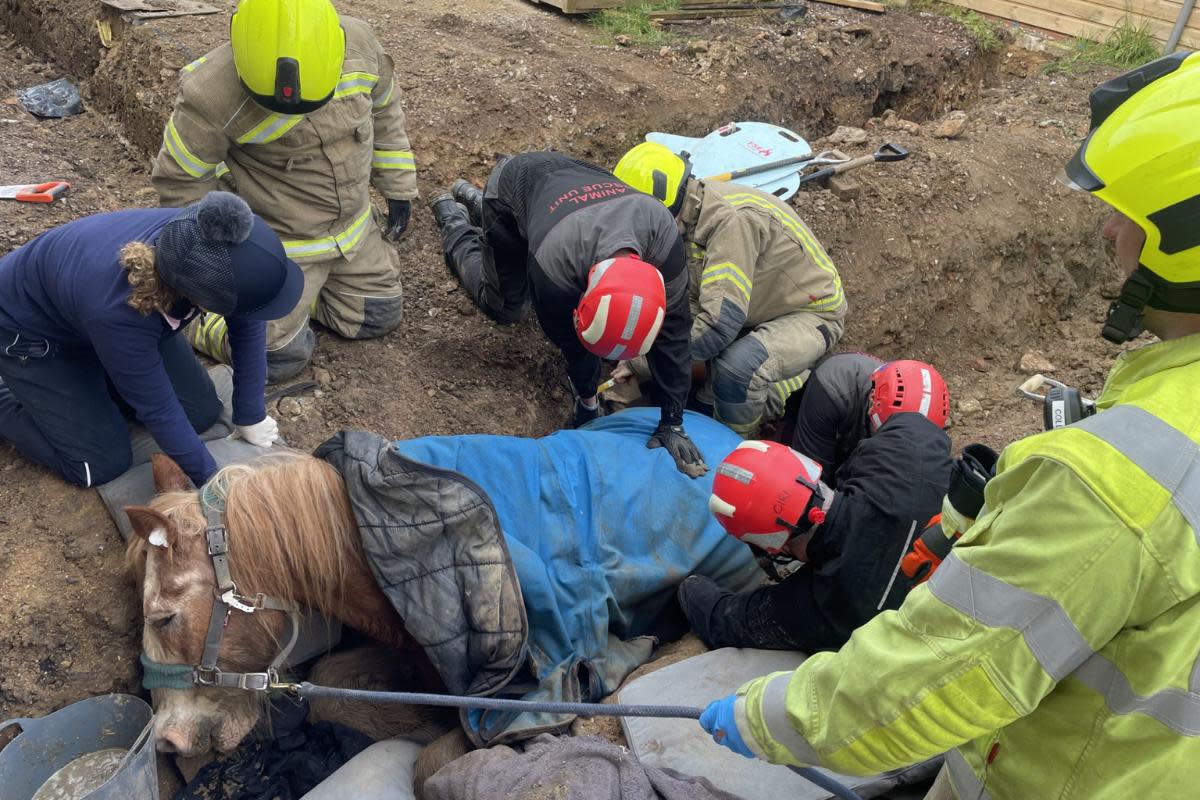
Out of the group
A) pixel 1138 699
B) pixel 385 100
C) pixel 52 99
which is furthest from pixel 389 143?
pixel 1138 699

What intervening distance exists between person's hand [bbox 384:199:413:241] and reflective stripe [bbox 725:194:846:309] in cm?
171

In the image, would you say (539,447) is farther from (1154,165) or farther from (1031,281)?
(1031,281)

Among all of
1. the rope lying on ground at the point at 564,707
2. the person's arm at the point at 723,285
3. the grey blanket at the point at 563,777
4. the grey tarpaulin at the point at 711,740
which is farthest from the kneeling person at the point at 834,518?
the person's arm at the point at 723,285

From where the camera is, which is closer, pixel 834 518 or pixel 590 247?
pixel 834 518

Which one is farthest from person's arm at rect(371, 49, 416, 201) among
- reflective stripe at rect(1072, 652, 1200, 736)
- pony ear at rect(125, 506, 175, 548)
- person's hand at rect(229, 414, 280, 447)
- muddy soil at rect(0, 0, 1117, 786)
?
reflective stripe at rect(1072, 652, 1200, 736)

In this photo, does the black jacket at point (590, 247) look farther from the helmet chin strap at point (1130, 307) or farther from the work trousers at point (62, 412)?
the helmet chin strap at point (1130, 307)

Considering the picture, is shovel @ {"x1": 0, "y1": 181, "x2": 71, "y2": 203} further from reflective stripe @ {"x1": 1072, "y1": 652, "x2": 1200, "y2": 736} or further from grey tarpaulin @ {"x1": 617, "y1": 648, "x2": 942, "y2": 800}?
reflective stripe @ {"x1": 1072, "y1": 652, "x2": 1200, "y2": 736}

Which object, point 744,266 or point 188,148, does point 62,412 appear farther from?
point 744,266

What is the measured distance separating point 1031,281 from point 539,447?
184 inches

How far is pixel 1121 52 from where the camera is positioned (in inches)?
324

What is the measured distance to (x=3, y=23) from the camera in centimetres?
705

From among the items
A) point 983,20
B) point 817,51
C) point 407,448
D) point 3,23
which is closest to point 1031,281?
point 817,51

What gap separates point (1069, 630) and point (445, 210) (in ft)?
14.7

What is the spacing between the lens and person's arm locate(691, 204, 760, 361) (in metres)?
4.45
